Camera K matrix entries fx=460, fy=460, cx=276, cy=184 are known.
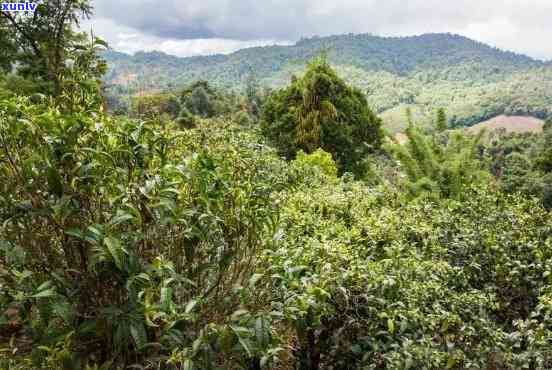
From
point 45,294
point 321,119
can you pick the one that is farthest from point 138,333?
point 321,119

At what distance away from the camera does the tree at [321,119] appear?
1664 centimetres

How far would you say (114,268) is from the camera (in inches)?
67.1

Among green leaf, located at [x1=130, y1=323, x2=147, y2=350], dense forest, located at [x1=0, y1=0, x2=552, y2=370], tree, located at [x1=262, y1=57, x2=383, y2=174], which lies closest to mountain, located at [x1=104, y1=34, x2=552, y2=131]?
tree, located at [x1=262, y1=57, x2=383, y2=174]

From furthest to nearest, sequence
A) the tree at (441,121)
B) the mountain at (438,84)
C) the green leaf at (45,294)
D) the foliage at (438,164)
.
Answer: the mountain at (438,84) < the tree at (441,121) < the foliage at (438,164) < the green leaf at (45,294)

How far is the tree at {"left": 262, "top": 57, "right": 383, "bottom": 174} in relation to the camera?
16.6 meters

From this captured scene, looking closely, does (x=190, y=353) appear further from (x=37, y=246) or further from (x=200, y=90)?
(x=200, y=90)

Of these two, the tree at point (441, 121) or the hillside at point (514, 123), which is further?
the hillside at point (514, 123)

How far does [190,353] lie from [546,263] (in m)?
2.62
